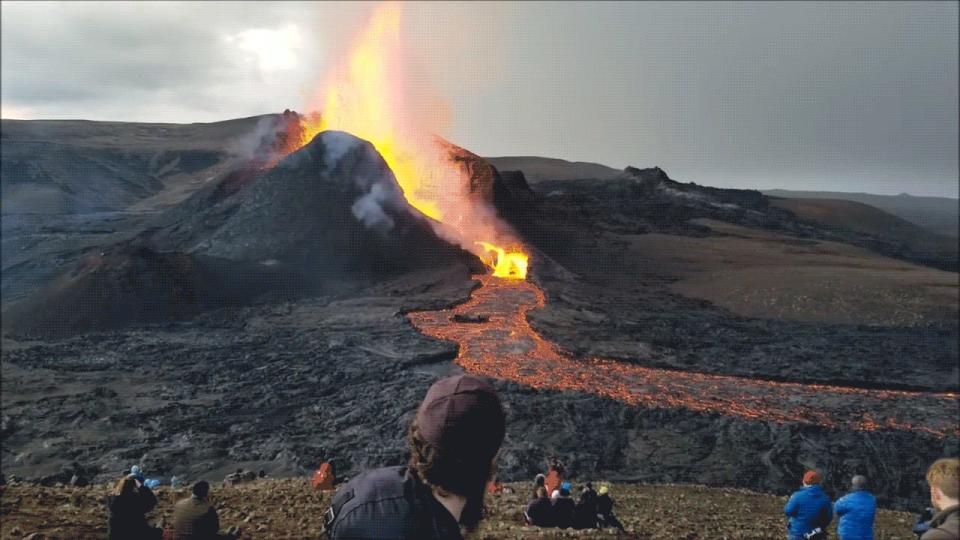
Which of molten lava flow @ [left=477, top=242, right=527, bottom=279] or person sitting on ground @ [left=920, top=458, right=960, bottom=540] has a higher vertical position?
person sitting on ground @ [left=920, top=458, right=960, bottom=540]

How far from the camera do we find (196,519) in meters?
7.34

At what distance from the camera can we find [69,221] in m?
67.1

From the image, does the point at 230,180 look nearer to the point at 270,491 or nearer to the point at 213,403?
the point at 213,403

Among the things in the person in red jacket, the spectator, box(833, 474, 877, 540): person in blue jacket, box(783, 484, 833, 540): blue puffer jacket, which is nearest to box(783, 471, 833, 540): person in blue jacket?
box(783, 484, 833, 540): blue puffer jacket

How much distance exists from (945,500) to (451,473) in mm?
3994

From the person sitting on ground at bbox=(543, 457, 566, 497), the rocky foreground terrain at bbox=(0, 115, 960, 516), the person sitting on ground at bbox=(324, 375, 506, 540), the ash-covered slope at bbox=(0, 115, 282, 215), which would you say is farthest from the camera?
the ash-covered slope at bbox=(0, 115, 282, 215)

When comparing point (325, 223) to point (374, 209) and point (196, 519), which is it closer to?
point (374, 209)

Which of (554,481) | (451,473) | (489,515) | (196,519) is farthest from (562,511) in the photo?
(451,473)

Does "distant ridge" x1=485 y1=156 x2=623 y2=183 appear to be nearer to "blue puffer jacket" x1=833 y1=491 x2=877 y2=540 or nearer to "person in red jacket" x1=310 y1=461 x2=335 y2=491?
"person in red jacket" x1=310 y1=461 x2=335 y2=491

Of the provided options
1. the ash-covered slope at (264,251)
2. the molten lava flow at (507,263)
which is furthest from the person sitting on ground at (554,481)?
the molten lava flow at (507,263)

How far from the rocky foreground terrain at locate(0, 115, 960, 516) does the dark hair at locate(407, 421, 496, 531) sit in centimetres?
1406

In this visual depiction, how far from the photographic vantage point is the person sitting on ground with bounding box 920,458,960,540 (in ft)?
13.7

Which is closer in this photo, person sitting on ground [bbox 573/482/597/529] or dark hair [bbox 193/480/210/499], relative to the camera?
dark hair [bbox 193/480/210/499]

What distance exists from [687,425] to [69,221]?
69.3 metres
